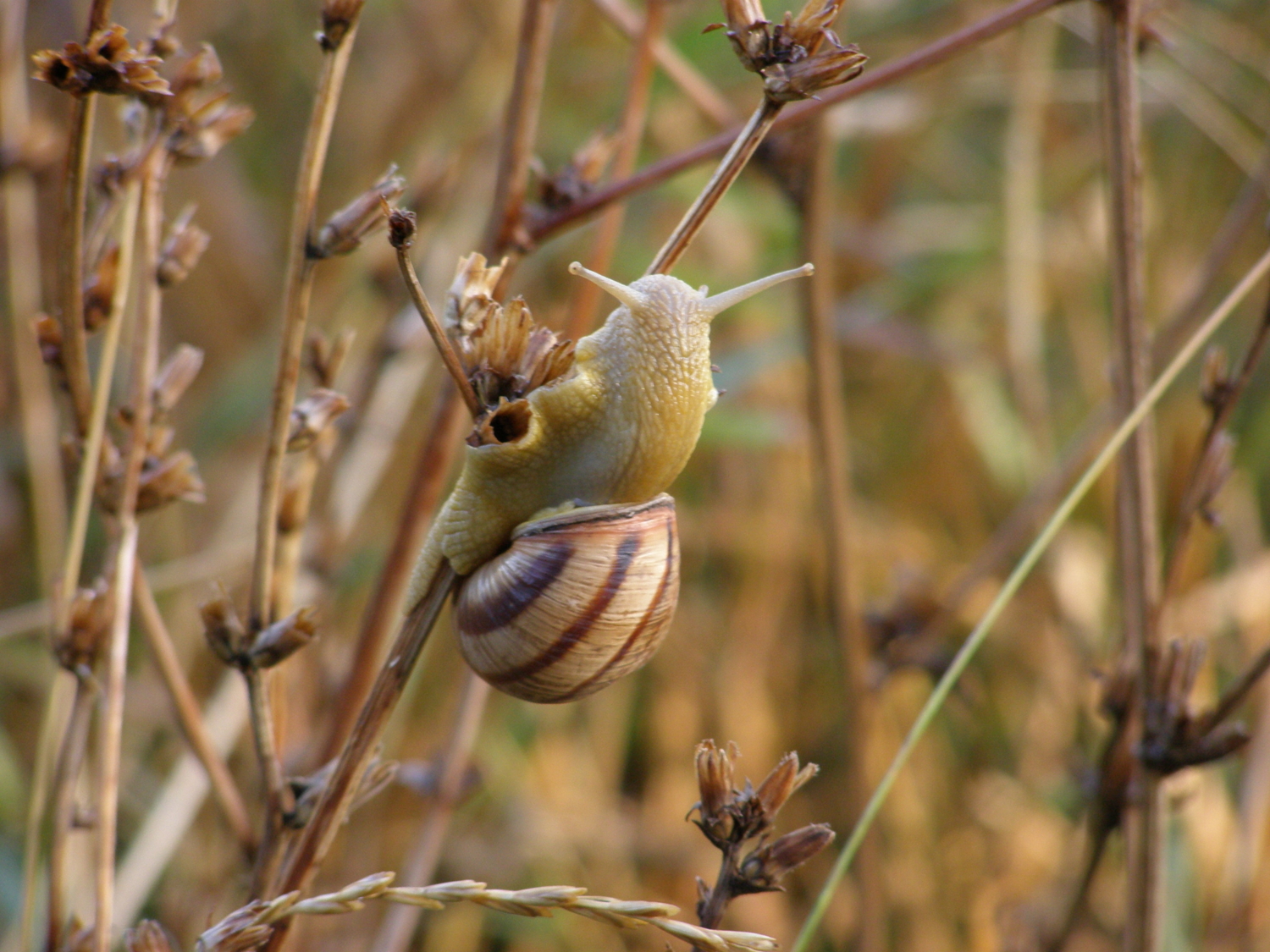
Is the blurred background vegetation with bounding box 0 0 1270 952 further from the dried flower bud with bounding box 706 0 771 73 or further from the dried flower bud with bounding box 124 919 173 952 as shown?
the dried flower bud with bounding box 706 0 771 73

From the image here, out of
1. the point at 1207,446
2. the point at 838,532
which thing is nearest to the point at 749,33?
the point at 1207,446

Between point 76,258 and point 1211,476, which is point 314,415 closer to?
point 76,258

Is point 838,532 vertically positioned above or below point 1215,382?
below

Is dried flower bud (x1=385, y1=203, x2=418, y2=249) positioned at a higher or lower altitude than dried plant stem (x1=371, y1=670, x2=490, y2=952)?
higher

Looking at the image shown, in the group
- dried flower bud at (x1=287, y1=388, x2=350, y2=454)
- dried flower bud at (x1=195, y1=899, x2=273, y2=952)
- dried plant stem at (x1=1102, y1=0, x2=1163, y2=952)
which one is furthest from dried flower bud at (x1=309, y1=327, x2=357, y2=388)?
dried plant stem at (x1=1102, y1=0, x2=1163, y2=952)

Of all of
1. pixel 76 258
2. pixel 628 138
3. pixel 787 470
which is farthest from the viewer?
pixel 787 470
